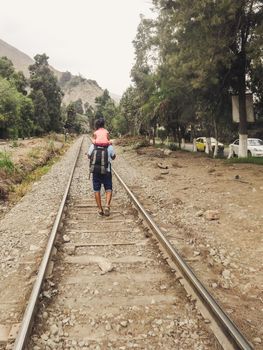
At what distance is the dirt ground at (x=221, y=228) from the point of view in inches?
196

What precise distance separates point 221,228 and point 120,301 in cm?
382

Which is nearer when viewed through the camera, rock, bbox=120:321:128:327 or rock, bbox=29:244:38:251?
rock, bbox=120:321:128:327

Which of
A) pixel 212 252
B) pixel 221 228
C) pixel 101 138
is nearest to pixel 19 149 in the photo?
pixel 101 138

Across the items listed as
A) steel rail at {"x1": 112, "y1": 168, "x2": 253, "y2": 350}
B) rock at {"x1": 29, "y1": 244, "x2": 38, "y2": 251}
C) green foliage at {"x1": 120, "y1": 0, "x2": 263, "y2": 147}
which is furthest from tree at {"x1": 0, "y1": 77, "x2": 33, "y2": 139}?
steel rail at {"x1": 112, "y1": 168, "x2": 253, "y2": 350}

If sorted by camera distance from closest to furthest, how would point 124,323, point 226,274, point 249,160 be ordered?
1. point 124,323
2. point 226,274
3. point 249,160

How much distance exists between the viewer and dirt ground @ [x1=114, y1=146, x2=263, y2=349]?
4.98 m

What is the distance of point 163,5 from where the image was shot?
18.4 meters

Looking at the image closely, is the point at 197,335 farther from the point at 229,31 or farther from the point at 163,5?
the point at 163,5

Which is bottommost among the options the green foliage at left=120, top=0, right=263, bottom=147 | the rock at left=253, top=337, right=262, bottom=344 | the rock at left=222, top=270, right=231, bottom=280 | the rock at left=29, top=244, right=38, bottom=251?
the rock at left=253, top=337, right=262, bottom=344

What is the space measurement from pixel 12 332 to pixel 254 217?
613cm

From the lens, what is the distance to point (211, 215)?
28.8 feet

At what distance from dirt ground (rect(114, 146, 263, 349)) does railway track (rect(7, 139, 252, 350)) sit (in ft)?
1.22

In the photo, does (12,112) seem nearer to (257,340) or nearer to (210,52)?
(210,52)

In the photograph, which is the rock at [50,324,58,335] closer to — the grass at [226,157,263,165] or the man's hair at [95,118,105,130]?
the man's hair at [95,118,105,130]
